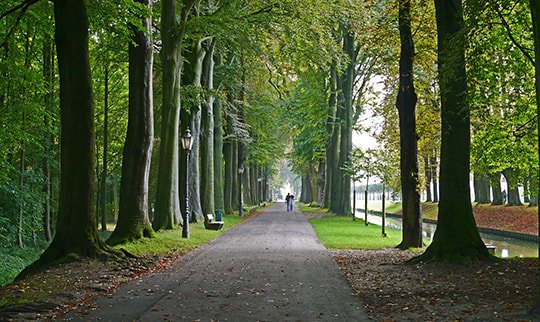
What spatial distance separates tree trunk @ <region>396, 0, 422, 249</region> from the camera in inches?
607

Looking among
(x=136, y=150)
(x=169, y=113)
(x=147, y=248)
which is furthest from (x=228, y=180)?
(x=147, y=248)

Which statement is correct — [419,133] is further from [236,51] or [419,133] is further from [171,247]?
[236,51]

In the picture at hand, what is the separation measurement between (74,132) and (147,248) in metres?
4.57

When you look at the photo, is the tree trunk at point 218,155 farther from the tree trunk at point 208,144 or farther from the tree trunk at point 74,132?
the tree trunk at point 74,132

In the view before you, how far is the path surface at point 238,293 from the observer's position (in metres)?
7.32

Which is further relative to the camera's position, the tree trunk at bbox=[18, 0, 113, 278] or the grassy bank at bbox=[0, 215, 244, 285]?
the grassy bank at bbox=[0, 215, 244, 285]

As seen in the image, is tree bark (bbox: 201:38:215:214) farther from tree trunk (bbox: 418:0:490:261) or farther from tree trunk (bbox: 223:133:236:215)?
tree trunk (bbox: 418:0:490:261)

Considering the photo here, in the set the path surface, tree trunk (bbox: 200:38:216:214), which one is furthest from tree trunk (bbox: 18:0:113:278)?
tree trunk (bbox: 200:38:216:214)

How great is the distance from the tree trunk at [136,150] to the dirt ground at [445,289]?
5.89 m

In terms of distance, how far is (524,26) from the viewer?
12703mm

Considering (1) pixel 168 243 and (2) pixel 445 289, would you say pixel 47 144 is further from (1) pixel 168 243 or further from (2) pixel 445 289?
(2) pixel 445 289

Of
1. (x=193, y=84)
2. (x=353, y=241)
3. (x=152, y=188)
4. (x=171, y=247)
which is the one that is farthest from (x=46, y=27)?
(x=152, y=188)

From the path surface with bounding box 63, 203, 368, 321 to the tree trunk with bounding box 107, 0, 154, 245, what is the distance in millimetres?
2002

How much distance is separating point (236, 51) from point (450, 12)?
12.8 m
